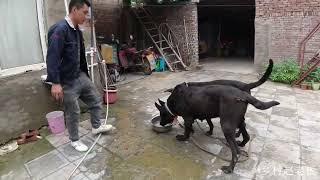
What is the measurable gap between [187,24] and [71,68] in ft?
20.4

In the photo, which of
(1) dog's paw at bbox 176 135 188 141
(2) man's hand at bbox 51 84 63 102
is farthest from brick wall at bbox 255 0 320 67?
(2) man's hand at bbox 51 84 63 102

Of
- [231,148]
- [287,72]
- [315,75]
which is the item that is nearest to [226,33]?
[287,72]

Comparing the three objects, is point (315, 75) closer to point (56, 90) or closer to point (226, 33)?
point (56, 90)

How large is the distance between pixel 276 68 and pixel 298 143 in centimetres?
388

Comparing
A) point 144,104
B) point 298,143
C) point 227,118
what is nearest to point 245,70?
point 144,104

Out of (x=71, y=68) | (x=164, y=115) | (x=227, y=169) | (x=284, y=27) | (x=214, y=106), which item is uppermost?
(x=284, y=27)

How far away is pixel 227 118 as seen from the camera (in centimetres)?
300

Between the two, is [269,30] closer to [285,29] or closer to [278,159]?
[285,29]

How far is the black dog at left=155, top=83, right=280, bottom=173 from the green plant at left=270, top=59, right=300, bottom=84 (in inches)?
163

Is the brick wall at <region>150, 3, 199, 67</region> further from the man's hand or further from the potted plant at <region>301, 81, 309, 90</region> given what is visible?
the man's hand

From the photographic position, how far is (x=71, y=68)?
328cm

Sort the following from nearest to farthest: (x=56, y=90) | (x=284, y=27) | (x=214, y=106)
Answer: (x=56, y=90) < (x=214, y=106) < (x=284, y=27)

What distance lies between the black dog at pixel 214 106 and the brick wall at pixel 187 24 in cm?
546

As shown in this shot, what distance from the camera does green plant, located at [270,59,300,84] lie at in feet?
21.7
